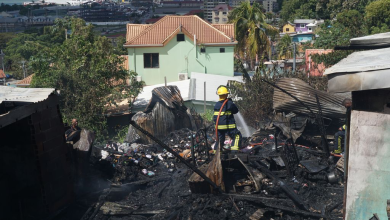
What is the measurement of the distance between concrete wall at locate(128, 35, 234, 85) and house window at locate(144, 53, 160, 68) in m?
0.25

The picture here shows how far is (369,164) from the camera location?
495 cm

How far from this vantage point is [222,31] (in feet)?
Answer: 104

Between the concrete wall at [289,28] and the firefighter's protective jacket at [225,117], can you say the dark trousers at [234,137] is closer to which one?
the firefighter's protective jacket at [225,117]

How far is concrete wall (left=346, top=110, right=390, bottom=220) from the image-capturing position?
16.0 ft

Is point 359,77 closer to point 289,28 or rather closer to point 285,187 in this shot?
point 285,187

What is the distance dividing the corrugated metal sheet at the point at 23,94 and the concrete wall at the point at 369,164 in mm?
4289

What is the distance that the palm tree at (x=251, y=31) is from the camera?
119 feet

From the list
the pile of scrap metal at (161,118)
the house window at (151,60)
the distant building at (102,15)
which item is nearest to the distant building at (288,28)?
the house window at (151,60)

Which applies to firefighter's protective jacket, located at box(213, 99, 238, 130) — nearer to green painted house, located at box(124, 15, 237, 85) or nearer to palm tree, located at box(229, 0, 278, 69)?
green painted house, located at box(124, 15, 237, 85)

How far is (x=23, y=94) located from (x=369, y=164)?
4857 millimetres

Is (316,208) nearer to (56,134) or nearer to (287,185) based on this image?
(287,185)

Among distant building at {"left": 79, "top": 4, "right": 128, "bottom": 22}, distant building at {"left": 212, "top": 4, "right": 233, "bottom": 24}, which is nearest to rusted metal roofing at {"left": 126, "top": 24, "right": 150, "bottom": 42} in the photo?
distant building at {"left": 212, "top": 4, "right": 233, "bottom": 24}

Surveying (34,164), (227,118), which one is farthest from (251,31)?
(34,164)

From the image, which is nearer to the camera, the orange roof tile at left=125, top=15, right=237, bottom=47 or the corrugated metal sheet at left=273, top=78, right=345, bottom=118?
the corrugated metal sheet at left=273, top=78, right=345, bottom=118
